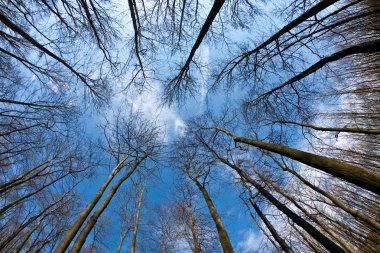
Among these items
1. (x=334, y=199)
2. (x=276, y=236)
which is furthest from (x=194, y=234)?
(x=334, y=199)

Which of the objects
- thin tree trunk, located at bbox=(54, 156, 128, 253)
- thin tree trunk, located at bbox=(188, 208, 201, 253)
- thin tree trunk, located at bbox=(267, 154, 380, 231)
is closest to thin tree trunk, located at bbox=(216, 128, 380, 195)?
thin tree trunk, located at bbox=(267, 154, 380, 231)

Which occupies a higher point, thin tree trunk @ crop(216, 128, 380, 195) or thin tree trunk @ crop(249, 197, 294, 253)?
thin tree trunk @ crop(249, 197, 294, 253)

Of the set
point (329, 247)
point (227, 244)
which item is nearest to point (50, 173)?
point (227, 244)

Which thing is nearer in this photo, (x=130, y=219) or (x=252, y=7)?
(x=252, y=7)

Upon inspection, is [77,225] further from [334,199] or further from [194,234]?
[334,199]

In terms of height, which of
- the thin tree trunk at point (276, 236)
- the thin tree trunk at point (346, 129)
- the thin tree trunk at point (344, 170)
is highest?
the thin tree trunk at point (346, 129)

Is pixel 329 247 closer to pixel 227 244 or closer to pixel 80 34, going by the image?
pixel 227 244

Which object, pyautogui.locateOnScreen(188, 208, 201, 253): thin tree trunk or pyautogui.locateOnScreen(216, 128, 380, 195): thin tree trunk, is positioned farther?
Result: pyautogui.locateOnScreen(188, 208, 201, 253): thin tree trunk

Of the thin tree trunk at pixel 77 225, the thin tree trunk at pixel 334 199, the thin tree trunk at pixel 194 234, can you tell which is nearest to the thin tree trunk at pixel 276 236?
the thin tree trunk at pixel 334 199

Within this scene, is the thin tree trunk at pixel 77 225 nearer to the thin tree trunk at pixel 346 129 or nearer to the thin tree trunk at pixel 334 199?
the thin tree trunk at pixel 346 129

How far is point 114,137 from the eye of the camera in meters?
7.31

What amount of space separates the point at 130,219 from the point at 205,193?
24.0ft

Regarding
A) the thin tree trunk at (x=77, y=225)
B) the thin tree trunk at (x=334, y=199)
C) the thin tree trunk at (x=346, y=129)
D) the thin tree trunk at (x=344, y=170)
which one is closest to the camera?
the thin tree trunk at (x=344, y=170)

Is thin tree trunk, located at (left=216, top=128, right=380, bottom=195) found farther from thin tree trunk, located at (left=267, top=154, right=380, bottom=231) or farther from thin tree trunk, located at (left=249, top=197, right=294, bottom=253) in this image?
thin tree trunk, located at (left=267, top=154, right=380, bottom=231)
